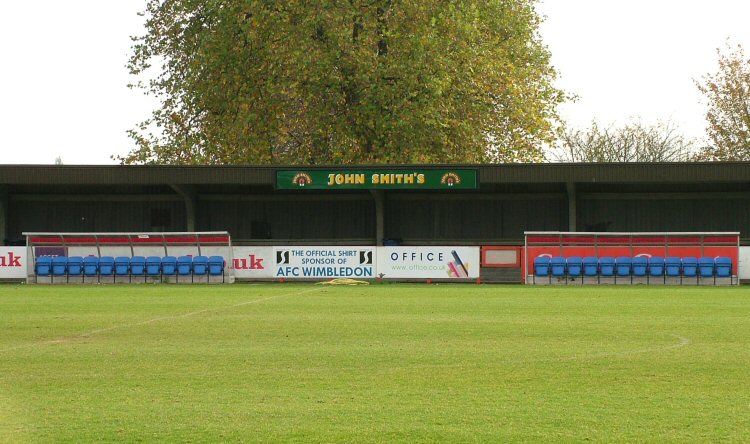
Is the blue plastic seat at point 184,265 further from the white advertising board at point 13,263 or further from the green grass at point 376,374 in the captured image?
the green grass at point 376,374

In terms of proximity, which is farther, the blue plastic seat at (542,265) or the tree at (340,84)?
the tree at (340,84)

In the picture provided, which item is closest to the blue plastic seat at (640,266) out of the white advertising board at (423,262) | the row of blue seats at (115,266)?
the white advertising board at (423,262)

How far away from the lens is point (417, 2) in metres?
48.1

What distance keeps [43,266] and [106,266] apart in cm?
216

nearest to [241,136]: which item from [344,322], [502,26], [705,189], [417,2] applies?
[417,2]

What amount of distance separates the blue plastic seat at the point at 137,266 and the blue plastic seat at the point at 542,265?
43.3ft

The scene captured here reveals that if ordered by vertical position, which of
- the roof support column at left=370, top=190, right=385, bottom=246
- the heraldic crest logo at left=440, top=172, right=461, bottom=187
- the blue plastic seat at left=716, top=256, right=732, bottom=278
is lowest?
the blue plastic seat at left=716, top=256, right=732, bottom=278

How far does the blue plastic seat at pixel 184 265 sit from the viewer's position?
37.8 m

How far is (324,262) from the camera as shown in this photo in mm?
37406

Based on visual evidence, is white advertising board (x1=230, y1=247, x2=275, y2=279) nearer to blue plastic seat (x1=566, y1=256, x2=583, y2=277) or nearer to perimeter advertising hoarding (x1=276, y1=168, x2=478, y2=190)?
perimeter advertising hoarding (x1=276, y1=168, x2=478, y2=190)

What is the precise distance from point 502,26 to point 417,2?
6246 mm

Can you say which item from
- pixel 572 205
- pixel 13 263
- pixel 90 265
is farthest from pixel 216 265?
pixel 572 205

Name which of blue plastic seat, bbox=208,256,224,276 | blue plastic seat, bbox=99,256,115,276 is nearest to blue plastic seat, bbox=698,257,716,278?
blue plastic seat, bbox=208,256,224,276

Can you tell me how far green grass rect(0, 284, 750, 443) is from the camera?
9.23m
